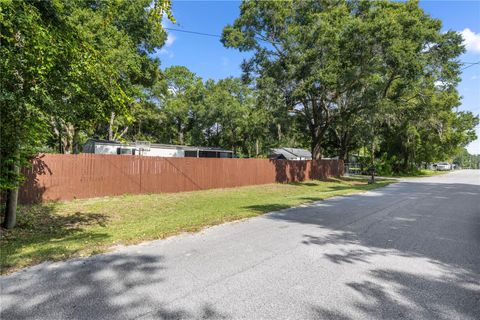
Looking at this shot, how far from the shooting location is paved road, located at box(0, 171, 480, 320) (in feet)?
9.41

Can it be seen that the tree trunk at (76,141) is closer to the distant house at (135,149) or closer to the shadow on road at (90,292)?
the distant house at (135,149)

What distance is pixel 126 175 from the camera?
12.1 m

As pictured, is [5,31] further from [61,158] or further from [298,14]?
[298,14]

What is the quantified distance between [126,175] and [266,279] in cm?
991

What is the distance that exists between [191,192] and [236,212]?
19.7ft

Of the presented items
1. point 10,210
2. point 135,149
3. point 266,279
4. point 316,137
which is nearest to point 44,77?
point 10,210

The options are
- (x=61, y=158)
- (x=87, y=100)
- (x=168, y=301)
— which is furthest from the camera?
(x=61, y=158)

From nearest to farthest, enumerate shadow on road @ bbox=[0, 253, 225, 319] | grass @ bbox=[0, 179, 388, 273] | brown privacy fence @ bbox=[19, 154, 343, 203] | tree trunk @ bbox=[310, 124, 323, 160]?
shadow on road @ bbox=[0, 253, 225, 319], grass @ bbox=[0, 179, 388, 273], brown privacy fence @ bbox=[19, 154, 343, 203], tree trunk @ bbox=[310, 124, 323, 160]

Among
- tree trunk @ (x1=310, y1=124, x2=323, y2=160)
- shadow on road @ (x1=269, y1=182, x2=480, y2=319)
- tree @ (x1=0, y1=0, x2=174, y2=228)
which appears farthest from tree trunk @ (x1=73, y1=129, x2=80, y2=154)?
shadow on road @ (x1=269, y1=182, x2=480, y2=319)

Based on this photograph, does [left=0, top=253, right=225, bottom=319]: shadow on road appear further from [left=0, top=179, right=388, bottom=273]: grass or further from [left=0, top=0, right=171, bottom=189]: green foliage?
[left=0, top=0, right=171, bottom=189]: green foliage

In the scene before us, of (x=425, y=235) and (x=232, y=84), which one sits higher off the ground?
(x=232, y=84)

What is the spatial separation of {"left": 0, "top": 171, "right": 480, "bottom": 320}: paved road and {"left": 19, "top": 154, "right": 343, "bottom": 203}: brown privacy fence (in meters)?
6.85

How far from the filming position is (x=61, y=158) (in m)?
10.3

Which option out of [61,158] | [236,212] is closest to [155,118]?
[61,158]
